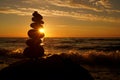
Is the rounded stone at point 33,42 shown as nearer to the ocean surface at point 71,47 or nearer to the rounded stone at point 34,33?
the rounded stone at point 34,33

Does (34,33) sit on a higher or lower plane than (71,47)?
higher

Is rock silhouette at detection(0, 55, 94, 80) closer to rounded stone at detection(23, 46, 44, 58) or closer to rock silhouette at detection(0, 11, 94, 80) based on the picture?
rock silhouette at detection(0, 11, 94, 80)

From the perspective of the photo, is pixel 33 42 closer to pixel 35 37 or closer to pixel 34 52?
pixel 35 37

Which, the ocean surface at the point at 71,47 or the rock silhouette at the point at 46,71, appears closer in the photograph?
the rock silhouette at the point at 46,71

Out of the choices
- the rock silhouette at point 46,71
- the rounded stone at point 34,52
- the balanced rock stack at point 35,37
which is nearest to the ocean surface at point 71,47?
the balanced rock stack at point 35,37

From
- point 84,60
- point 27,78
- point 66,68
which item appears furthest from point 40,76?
point 84,60

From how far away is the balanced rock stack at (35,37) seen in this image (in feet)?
84.7

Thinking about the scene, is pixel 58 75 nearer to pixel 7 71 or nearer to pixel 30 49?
pixel 7 71

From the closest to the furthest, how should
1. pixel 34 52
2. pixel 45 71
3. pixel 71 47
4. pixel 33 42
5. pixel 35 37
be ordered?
pixel 45 71 < pixel 34 52 < pixel 33 42 < pixel 35 37 < pixel 71 47

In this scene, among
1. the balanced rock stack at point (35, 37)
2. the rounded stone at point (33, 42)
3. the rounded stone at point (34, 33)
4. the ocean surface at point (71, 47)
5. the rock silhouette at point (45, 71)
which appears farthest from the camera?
the ocean surface at point (71, 47)

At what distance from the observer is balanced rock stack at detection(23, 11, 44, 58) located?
25828mm

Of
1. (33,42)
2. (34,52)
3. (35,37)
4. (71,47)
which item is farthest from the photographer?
(71,47)

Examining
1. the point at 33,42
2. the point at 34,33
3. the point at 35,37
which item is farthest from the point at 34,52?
the point at 34,33

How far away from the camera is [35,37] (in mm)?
26359
